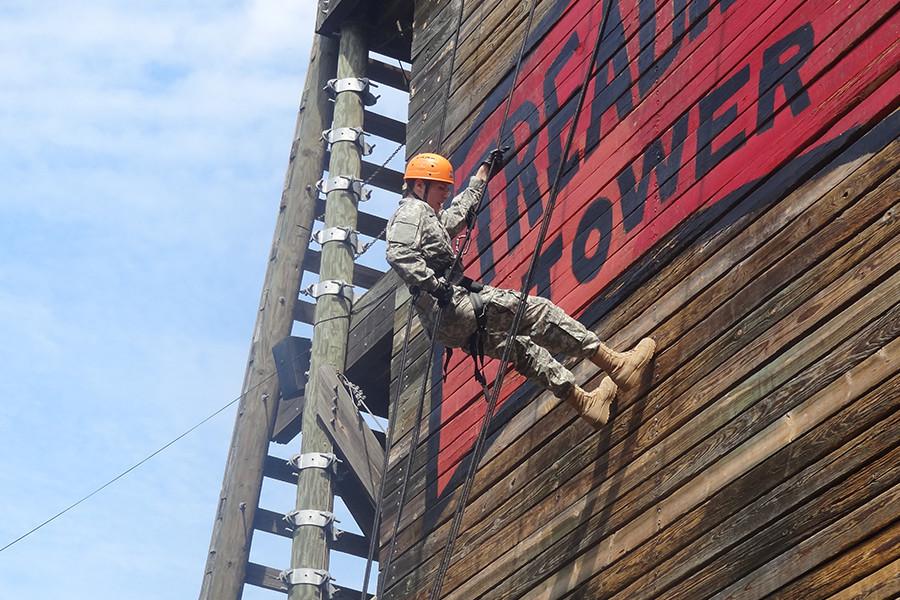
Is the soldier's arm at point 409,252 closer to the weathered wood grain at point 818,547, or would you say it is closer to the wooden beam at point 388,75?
the weathered wood grain at point 818,547

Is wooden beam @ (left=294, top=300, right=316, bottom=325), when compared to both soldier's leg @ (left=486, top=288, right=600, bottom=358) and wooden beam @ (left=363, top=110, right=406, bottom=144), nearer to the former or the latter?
wooden beam @ (left=363, top=110, right=406, bottom=144)

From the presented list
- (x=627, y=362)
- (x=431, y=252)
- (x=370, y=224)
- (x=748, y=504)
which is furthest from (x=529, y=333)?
(x=370, y=224)

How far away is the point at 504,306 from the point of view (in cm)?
877

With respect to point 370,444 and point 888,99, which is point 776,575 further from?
point 370,444

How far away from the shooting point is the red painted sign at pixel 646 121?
738 centimetres

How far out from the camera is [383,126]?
49.6ft

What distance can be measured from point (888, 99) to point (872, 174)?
1.28ft

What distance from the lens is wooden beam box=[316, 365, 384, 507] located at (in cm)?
1283

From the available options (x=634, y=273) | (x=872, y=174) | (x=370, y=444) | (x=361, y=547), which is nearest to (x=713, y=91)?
(x=634, y=273)

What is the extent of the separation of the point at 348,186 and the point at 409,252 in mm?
Answer: 5366

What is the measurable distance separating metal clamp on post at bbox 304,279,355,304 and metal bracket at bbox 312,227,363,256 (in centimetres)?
42

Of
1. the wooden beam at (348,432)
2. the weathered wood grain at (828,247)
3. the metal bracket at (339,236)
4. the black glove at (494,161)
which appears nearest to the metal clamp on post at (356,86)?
→ the metal bracket at (339,236)

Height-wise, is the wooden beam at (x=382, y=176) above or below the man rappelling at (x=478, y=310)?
above

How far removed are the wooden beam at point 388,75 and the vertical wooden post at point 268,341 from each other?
51 cm
